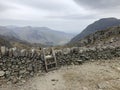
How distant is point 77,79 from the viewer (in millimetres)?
11758

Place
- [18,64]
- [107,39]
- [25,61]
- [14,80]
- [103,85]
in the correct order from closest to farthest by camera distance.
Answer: [103,85], [14,80], [18,64], [25,61], [107,39]

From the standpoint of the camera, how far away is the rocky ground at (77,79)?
35.7 ft

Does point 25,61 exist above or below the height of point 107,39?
above

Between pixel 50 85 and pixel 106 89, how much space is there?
301 cm

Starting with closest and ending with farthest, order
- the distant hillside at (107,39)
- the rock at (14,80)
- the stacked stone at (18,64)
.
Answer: the rock at (14,80), the stacked stone at (18,64), the distant hillside at (107,39)

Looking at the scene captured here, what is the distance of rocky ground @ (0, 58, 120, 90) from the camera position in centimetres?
1088

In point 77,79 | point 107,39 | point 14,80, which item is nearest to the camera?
point 77,79

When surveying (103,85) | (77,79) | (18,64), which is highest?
(18,64)

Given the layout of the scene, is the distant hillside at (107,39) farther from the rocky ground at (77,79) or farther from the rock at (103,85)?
the rock at (103,85)

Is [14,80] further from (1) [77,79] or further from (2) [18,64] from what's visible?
(1) [77,79]

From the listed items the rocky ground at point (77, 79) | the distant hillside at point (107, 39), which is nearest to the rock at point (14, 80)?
the rocky ground at point (77, 79)

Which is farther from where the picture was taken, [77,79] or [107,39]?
Answer: [107,39]

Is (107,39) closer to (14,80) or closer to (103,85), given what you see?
(103,85)

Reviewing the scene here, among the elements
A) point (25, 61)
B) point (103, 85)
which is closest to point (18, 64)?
point (25, 61)
